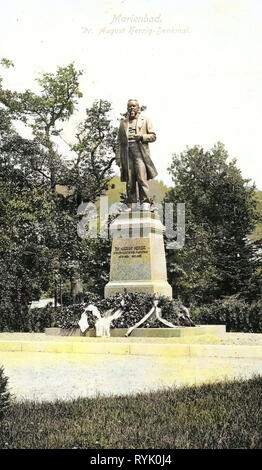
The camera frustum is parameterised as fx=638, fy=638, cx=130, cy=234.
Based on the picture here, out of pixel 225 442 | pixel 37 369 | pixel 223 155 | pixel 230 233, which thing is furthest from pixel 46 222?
pixel 223 155

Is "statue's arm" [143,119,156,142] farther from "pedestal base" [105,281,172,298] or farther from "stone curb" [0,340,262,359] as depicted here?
"stone curb" [0,340,262,359]

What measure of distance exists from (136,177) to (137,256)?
2.22 m

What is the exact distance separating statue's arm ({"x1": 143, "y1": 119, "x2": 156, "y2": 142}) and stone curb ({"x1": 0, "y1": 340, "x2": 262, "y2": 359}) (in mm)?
6140

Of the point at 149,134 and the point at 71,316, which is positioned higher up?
the point at 149,134

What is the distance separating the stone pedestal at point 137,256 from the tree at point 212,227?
15.2 m

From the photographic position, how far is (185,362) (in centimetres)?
1062

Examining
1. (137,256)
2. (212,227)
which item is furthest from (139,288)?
(212,227)

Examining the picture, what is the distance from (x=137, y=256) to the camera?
15.9 metres

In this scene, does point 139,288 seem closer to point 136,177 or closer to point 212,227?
point 136,177

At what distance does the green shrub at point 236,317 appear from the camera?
1881 centimetres

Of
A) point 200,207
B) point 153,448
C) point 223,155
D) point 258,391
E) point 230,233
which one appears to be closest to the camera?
point 153,448

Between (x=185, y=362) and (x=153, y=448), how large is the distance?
18.6 ft

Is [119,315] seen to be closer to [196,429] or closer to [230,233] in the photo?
[196,429]

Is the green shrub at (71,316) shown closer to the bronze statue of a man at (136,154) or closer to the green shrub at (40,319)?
the bronze statue of a man at (136,154)
